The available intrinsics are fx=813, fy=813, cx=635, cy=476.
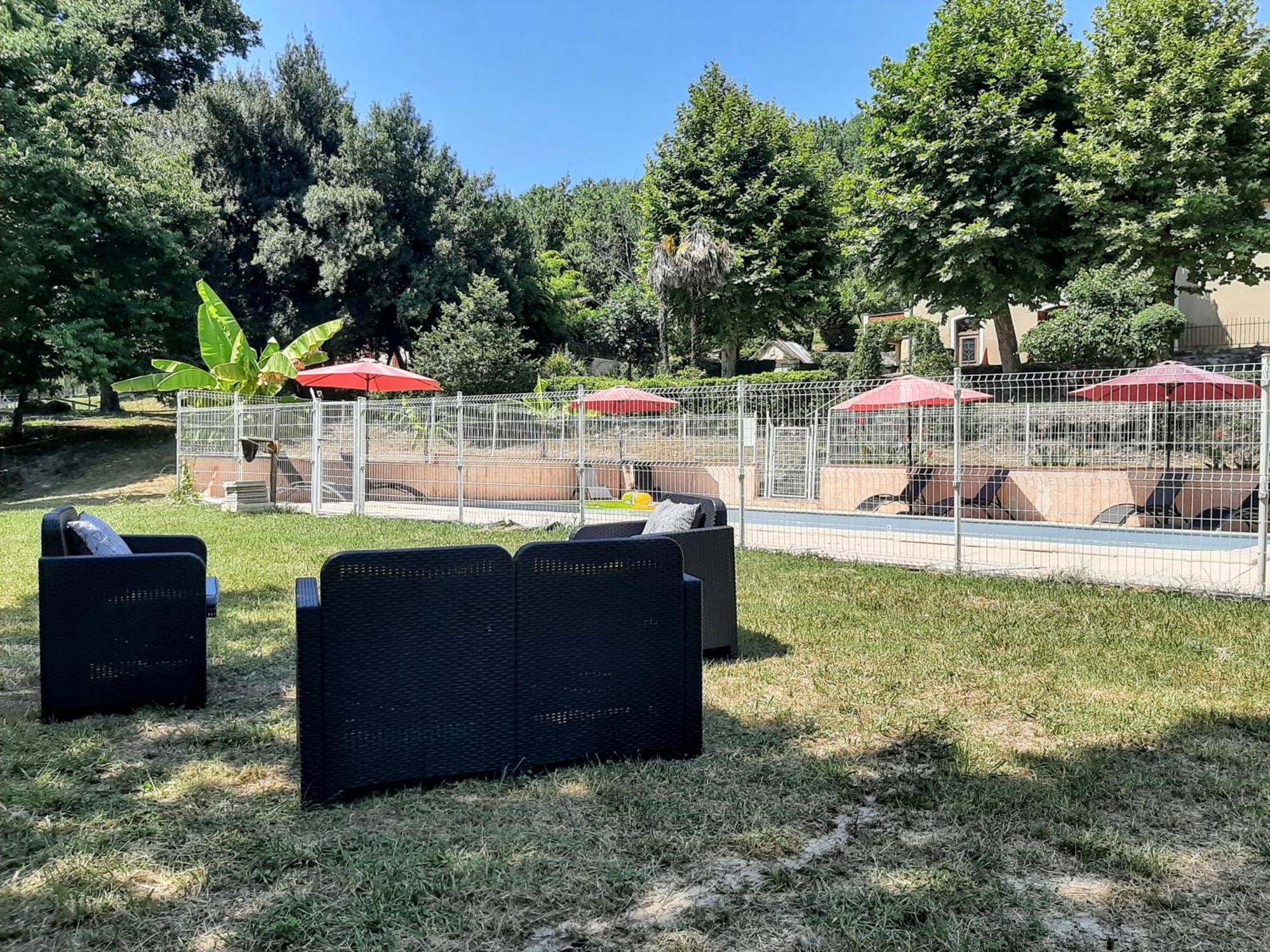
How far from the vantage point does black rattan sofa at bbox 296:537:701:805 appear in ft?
10.1

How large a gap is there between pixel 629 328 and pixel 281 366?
26219mm

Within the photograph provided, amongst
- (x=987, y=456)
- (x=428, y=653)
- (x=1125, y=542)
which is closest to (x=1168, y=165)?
(x=987, y=456)

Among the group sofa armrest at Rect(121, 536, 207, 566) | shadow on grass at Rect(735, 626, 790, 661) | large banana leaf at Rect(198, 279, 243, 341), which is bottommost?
shadow on grass at Rect(735, 626, 790, 661)

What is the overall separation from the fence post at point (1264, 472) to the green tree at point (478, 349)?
20307 millimetres

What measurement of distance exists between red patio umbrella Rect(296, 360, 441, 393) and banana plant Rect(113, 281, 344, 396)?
44 centimetres

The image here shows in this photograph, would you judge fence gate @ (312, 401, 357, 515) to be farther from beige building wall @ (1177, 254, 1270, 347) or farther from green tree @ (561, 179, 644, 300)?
green tree @ (561, 179, 644, 300)

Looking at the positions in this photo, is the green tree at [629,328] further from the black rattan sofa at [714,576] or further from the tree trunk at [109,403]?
the black rattan sofa at [714,576]

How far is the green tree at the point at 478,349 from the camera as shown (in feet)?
80.7

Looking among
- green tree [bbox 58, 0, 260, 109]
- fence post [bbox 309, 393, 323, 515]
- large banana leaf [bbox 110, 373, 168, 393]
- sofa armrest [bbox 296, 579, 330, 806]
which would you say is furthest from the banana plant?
sofa armrest [bbox 296, 579, 330, 806]

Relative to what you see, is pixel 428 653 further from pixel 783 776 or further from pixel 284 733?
Answer: pixel 783 776

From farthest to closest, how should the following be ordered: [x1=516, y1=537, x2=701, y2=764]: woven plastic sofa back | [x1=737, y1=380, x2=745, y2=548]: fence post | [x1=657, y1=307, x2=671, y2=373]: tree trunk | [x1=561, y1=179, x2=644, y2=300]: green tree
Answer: [x1=561, y1=179, x2=644, y2=300]: green tree < [x1=657, y1=307, x2=671, y2=373]: tree trunk < [x1=737, y1=380, x2=745, y2=548]: fence post < [x1=516, y1=537, x2=701, y2=764]: woven plastic sofa back

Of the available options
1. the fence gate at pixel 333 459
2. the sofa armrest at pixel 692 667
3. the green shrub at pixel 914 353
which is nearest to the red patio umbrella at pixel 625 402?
the fence gate at pixel 333 459

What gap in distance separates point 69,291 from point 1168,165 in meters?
27.5

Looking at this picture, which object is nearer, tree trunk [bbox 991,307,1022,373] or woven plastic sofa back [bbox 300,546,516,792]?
woven plastic sofa back [bbox 300,546,516,792]
